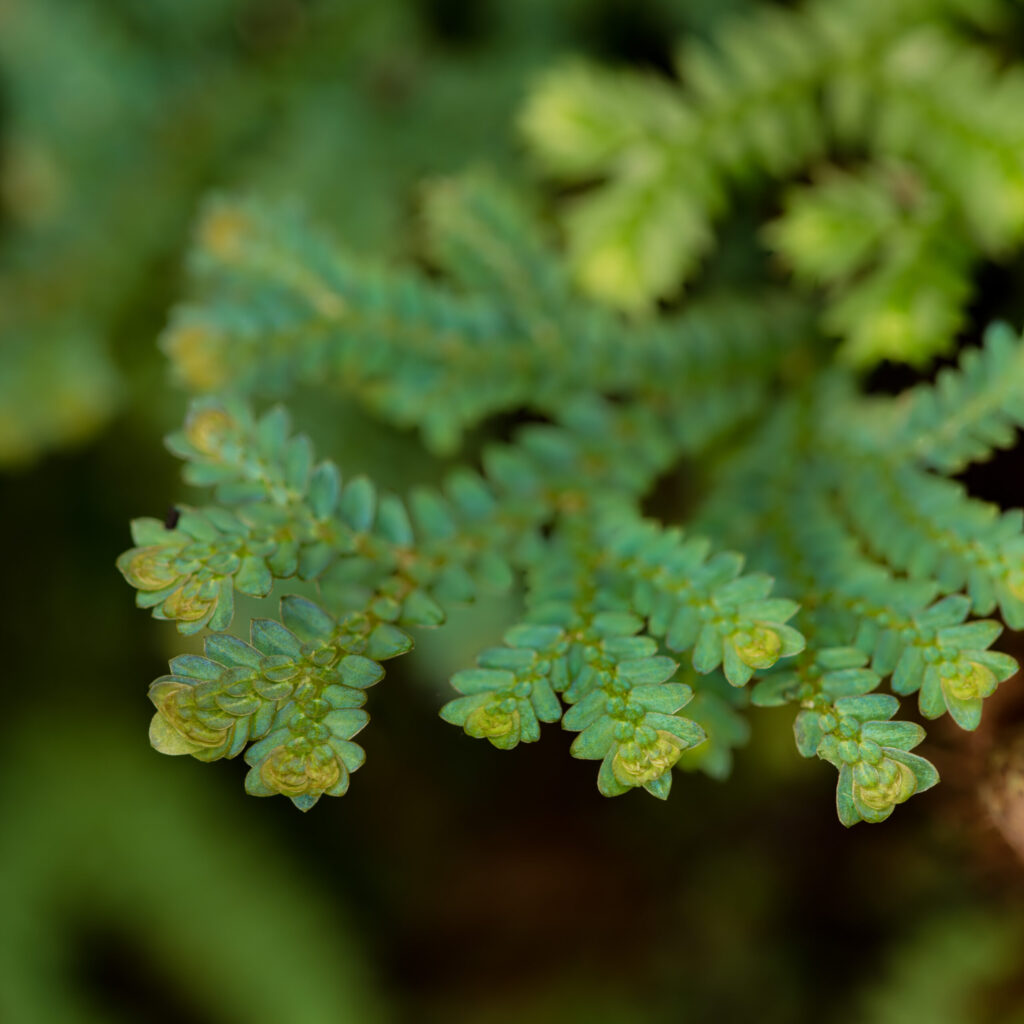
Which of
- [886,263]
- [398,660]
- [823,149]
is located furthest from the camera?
[398,660]

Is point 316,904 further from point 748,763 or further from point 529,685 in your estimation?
point 529,685

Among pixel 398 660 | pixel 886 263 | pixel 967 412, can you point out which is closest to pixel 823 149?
pixel 886 263

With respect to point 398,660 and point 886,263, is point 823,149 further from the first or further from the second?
point 398,660

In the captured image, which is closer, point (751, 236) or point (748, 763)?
point (751, 236)

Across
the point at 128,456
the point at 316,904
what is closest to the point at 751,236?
the point at 128,456

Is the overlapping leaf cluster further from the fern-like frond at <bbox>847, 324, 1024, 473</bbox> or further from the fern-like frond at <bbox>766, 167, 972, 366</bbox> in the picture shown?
the fern-like frond at <bbox>847, 324, 1024, 473</bbox>

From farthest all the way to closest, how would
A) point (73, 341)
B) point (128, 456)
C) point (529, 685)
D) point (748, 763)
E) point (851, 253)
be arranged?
1. point (128, 456)
2. point (748, 763)
3. point (73, 341)
4. point (851, 253)
5. point (529, 685)

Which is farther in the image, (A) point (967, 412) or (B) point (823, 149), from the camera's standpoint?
(B) point (823, 149)

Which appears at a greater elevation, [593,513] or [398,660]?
[593,513]
